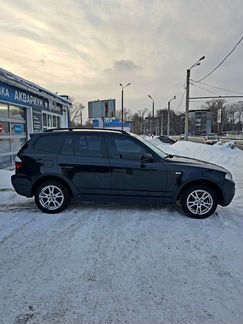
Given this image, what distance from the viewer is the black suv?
4.73 meters

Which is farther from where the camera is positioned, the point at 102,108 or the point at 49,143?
the point at 102,108

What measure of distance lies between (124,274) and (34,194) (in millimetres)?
2893

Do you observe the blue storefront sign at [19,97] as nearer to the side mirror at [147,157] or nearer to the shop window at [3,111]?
the shop window at [3,111]

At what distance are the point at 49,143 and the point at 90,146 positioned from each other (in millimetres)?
868

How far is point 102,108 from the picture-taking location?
48.1 m

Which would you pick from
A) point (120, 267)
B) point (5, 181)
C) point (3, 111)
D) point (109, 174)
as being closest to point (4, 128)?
point (3, 111)

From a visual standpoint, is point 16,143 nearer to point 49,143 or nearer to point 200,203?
point 49,143

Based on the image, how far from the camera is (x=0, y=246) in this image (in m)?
3.59

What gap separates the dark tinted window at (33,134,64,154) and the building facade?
4.95 m

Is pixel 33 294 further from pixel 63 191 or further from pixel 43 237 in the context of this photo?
pixel 63 191

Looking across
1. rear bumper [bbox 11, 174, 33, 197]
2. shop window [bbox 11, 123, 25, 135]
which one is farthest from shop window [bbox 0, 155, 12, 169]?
rear bumper [bbox 11, 174, 33, 197]

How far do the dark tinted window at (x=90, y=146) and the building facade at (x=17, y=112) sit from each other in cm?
548

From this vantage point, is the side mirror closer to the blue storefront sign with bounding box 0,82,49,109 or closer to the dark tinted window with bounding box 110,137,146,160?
the dark tinted window with bounding box 110,137,146,160

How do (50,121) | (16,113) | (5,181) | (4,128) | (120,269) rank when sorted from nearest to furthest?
(120,269)
(5,181)
(4,128)
(16,113)
(50,121)
